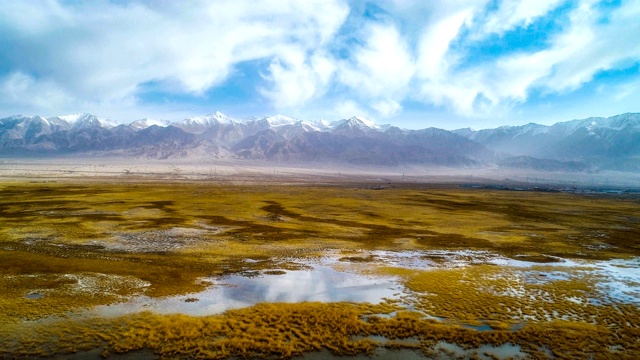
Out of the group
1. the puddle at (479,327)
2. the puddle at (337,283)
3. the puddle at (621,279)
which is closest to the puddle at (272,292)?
the puddle at (337,283)

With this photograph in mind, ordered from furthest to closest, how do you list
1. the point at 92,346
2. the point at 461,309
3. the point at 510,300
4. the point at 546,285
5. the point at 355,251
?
the point at 355,251 → the point at 546,285 → the point at 510,300 → the point at 461,309 → the point at 92,346

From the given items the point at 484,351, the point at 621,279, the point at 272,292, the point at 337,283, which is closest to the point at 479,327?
the point at 484,351

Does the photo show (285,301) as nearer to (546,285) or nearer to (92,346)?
(92,346)

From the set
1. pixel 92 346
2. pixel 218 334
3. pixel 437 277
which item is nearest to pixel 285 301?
pixel 218 334

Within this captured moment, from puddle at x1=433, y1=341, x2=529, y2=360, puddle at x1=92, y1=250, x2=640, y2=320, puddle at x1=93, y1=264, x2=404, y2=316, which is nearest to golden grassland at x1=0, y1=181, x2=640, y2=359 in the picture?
puddle at x1=433, y1=341, x2=529, y2=360

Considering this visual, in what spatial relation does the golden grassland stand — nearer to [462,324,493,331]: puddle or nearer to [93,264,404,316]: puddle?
[462,324,493,331]: puddle

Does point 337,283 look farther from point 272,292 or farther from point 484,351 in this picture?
point 484,351

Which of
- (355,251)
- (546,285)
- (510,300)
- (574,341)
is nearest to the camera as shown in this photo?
(574,341)
